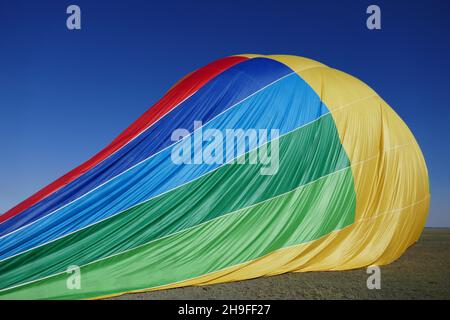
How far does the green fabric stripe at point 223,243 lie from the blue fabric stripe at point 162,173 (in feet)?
1.76

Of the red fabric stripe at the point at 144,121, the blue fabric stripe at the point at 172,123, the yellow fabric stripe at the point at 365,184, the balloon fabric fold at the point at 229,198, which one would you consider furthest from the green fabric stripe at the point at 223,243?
the red fabric stripe at the point at 144,121

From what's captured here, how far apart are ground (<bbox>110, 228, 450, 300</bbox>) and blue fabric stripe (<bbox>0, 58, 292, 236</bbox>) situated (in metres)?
1.45

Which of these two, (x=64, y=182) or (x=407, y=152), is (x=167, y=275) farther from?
(x=407, y=152)

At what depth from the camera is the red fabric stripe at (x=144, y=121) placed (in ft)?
14.9

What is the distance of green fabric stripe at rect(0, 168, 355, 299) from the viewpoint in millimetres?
4078

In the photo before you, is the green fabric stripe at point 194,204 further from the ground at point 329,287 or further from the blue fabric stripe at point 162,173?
the ground at point 329,287

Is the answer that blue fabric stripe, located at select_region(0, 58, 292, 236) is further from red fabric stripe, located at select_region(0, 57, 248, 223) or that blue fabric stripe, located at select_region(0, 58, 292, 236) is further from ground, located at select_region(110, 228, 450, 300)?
ground, located at select_region(110, 228, 450, 300)

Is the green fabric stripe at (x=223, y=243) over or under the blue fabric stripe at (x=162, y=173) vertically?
under

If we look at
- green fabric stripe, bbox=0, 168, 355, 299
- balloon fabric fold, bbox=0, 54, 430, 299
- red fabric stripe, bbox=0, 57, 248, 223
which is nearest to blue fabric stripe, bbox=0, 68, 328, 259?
balloon fabric fold, bbox=0, 54, 430, 299

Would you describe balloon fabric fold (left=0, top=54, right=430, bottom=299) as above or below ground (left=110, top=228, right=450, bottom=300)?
above

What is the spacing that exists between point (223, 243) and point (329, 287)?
1399 millimetres

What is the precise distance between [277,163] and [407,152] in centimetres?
280

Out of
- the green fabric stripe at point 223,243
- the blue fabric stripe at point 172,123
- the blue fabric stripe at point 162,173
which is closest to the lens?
the green fabric stripe at point 223,243

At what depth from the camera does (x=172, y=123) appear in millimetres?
5062
